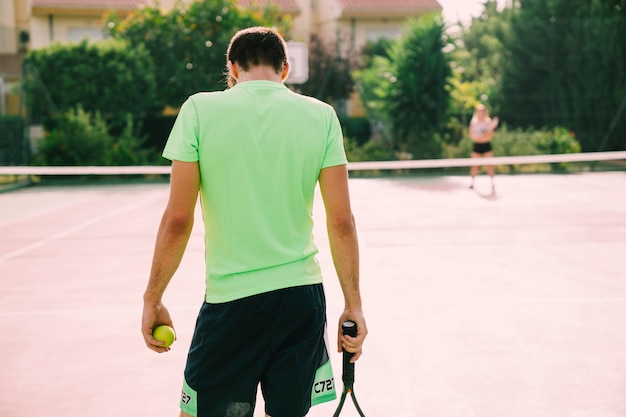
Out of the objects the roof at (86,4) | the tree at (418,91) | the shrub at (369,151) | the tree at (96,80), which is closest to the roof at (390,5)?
the roof at (86,4)

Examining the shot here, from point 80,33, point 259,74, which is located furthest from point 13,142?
point 259,74

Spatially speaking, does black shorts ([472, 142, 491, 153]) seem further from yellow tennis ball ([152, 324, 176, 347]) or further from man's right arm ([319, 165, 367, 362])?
yellow tennis ball ([152, 324, 176, 347])

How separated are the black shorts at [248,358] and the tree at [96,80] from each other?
2079 cm

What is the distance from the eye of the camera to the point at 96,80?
74.7 feet

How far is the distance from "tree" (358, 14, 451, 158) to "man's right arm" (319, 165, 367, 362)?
19865mm

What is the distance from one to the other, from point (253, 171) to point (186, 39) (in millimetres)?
22124

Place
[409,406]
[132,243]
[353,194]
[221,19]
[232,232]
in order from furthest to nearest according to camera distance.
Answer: [221,19], [353,194], [132,243], [409,406], [232,232]

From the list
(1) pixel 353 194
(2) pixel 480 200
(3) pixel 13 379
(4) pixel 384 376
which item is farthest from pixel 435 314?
(1) pixel 353 194

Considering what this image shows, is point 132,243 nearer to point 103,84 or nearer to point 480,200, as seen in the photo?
point 480,200

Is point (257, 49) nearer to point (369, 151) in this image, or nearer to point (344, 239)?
point (344, 239)

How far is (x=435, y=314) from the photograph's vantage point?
6492mm

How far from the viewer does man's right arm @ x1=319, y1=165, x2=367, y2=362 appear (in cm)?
292

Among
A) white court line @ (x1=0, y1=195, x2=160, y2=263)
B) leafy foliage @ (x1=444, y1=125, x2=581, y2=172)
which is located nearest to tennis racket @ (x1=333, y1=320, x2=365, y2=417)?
white court line @ (x1=0, y1=195, x2=160, y2=263)

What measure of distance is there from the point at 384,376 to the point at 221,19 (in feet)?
68.2
